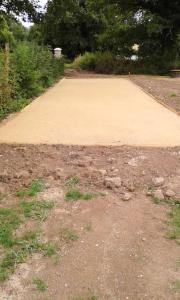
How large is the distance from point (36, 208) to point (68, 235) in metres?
0.62

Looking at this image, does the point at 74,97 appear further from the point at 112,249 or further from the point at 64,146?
the point at 112,249

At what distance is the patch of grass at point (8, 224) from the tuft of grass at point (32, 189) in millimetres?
381

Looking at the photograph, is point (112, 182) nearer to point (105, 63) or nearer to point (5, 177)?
point (5, 177)

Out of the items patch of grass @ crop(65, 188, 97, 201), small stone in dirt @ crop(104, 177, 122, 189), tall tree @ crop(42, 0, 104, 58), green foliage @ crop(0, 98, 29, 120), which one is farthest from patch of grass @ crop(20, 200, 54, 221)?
tall tree @ crop(42, 0, 104, 58)

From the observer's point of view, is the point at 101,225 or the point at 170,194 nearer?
the point at 101,225

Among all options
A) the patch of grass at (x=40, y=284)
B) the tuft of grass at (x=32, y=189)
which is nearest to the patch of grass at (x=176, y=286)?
the patch of grass at (x=40, y=284)

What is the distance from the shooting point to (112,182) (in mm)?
4984

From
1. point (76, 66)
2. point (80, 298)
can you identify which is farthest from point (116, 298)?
point (76, 66)

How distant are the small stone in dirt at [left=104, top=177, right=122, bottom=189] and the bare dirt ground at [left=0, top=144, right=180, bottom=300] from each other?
A: 0.01m

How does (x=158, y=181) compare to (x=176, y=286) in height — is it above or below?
above

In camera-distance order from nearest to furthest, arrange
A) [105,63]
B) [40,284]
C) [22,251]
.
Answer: [40,284]
[22,251]
[105,63]

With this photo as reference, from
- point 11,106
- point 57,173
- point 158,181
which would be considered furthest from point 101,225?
point 11,106

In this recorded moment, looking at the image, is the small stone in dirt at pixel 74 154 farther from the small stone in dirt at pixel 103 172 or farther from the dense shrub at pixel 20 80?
the dense shrub at pixel 20 80

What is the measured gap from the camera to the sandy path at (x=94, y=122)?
720 centimetres
